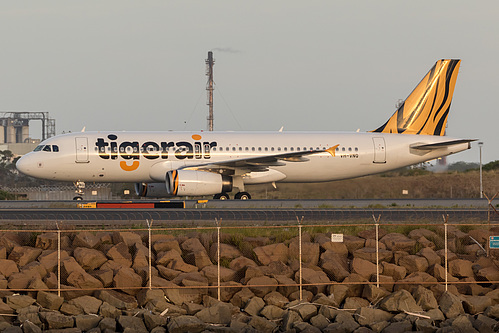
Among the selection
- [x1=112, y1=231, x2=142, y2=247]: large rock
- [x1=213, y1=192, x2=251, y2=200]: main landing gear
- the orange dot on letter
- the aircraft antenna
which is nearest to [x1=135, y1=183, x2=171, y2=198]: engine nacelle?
the orange dot on letter

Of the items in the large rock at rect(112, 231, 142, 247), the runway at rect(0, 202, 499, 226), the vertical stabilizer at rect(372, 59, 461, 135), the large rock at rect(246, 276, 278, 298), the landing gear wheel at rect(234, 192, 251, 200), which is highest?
the vertical stabilizer at rect(372, 59, 461, 135)

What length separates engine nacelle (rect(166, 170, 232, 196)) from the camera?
112 ft

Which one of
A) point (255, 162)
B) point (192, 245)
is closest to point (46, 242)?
point (192, 245)

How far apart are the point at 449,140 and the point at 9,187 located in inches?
1397

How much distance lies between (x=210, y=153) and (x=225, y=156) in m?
0.85

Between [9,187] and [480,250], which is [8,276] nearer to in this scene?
[480,250]

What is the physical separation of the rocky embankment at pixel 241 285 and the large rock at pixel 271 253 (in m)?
0.03

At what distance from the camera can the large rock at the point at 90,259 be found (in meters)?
17.0

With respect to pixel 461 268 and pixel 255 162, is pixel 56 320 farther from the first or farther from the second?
pixel 255 162

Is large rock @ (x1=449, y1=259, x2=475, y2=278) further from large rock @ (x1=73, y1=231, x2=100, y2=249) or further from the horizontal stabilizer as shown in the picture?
the horizontal stabilizer

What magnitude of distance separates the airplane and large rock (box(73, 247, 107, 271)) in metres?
16.8

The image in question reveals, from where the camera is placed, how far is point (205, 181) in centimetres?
3459

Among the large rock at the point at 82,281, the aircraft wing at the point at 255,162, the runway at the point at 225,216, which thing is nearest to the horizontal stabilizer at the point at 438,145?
the aircraft wing at the point at 255,162

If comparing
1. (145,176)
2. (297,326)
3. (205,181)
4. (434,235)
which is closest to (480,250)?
(434,235)
